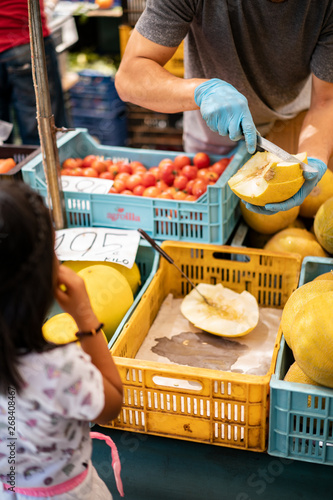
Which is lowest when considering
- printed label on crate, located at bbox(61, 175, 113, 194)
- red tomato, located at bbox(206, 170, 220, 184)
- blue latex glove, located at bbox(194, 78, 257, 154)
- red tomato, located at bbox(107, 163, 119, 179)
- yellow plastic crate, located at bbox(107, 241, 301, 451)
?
yellow plastic crate, located at bbox(107, 241, 301, 451)

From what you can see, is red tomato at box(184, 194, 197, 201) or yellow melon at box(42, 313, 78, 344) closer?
yellow melon at box(42, 313, 78, 344)

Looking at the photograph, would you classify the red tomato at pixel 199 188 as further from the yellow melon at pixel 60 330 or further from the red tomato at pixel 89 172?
the yellow melon at pixel 60 330

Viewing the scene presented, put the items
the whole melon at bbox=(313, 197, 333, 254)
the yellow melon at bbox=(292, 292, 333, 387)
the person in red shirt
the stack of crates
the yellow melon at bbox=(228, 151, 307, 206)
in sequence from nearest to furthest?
1. the yellow melon at bbox=(292, 292, 333, 387)
2. the yellow melon at bbox=(228, 151, 307, 206)
3. the whole melon at bbox=(313, 197, 333, 254)
4. the person in red shirt
5. the stack of crates

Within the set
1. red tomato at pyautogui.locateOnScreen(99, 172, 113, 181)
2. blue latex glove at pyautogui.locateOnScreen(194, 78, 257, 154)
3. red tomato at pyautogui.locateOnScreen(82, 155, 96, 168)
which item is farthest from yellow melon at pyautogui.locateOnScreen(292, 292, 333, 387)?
red tomato at pyautogui.locateOnScreen(82, 155, 96, 168)

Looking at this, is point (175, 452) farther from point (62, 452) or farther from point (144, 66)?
point (144, 66)

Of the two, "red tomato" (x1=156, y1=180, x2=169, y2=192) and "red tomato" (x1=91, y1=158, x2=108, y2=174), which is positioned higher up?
"red tomato" (x1=91, y1=158, x2=108, y2=174)

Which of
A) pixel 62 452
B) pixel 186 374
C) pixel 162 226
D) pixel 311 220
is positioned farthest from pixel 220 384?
pixel 311 220

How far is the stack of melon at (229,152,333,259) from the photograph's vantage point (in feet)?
5.90

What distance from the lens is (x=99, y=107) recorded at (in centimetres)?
548

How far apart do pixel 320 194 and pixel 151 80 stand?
0.83 meters

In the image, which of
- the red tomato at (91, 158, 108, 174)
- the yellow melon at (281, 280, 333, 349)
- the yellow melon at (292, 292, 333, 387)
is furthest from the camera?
the red tomato at (91, 158, 108, 174)

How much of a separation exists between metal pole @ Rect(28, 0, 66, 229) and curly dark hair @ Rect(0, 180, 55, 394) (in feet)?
3.34

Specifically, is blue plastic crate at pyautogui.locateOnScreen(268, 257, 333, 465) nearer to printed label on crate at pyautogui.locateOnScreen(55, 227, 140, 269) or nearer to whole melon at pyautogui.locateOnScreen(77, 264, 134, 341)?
whole melon at pyautogui.locateOnScreen(77, 264, 134, 341)

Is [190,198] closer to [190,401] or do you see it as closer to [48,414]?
[190,401]
